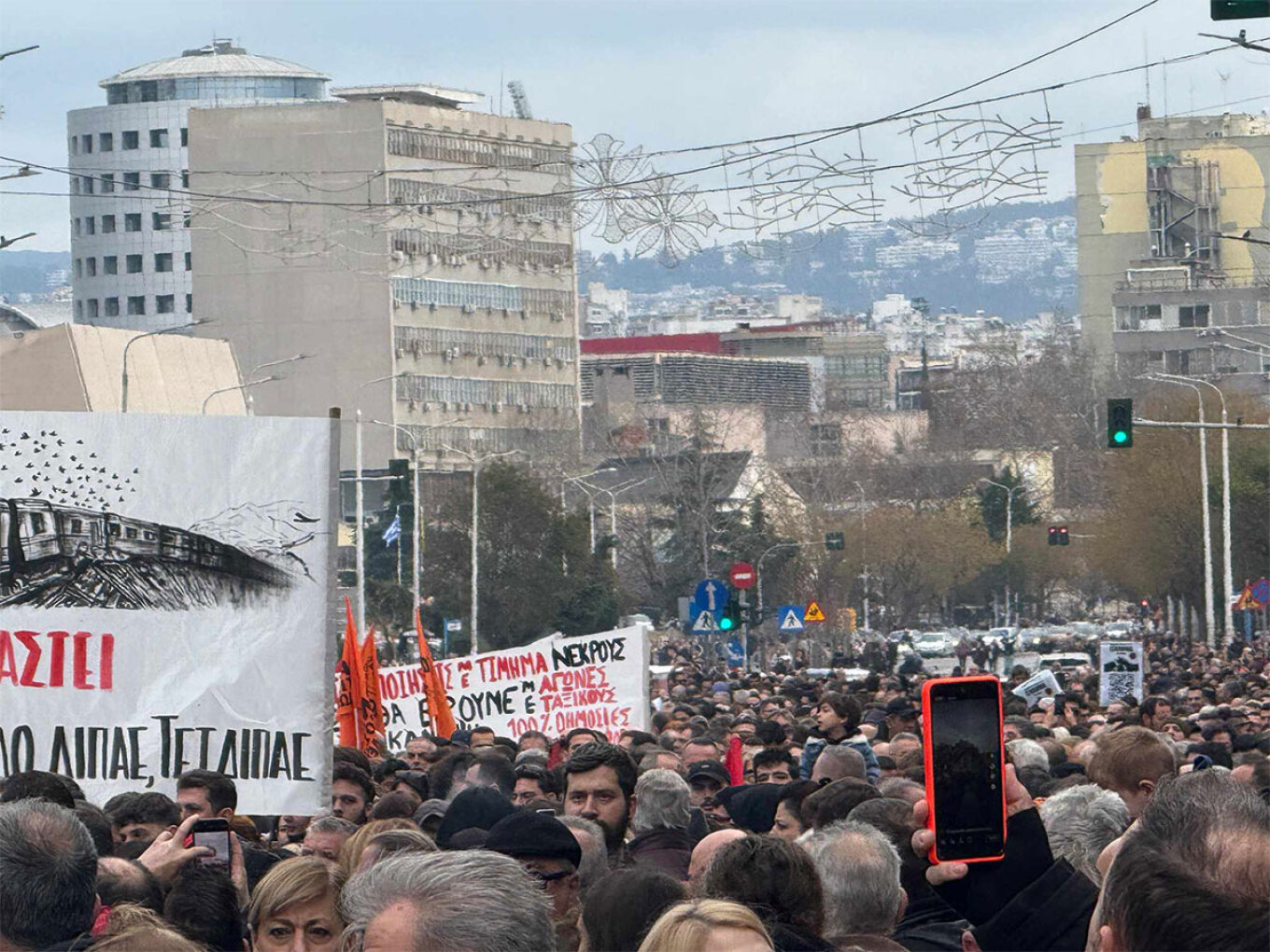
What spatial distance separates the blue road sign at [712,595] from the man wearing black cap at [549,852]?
87.5 ft

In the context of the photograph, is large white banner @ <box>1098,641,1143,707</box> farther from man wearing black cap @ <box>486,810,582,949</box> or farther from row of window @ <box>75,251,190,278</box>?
row of window @ <box>75,251,190,278</box>

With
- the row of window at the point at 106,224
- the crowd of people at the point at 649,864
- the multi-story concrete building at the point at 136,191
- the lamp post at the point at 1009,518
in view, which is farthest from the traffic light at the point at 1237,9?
the row of window at the point at 106,224

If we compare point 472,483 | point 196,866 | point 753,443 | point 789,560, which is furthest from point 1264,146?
point 196,866

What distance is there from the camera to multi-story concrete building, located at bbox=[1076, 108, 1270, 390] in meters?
129

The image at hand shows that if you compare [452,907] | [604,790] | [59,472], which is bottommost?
[604,790]

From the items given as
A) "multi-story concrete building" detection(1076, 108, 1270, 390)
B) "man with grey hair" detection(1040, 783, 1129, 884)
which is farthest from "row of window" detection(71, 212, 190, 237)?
"man with grey hair" detection(1040, 783, 1129, 884)

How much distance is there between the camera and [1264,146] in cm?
13588

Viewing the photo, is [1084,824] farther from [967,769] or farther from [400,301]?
[400,301]

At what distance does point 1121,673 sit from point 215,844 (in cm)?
2057

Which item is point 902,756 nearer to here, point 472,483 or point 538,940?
point 538,940

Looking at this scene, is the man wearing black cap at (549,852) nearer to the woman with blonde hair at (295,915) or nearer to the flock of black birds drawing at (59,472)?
the woman with blonde hair at (295,915)

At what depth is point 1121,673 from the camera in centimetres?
2669

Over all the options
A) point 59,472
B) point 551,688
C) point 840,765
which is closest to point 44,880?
point 59,472

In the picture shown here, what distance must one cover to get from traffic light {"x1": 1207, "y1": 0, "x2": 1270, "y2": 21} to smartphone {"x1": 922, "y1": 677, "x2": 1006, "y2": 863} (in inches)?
331
